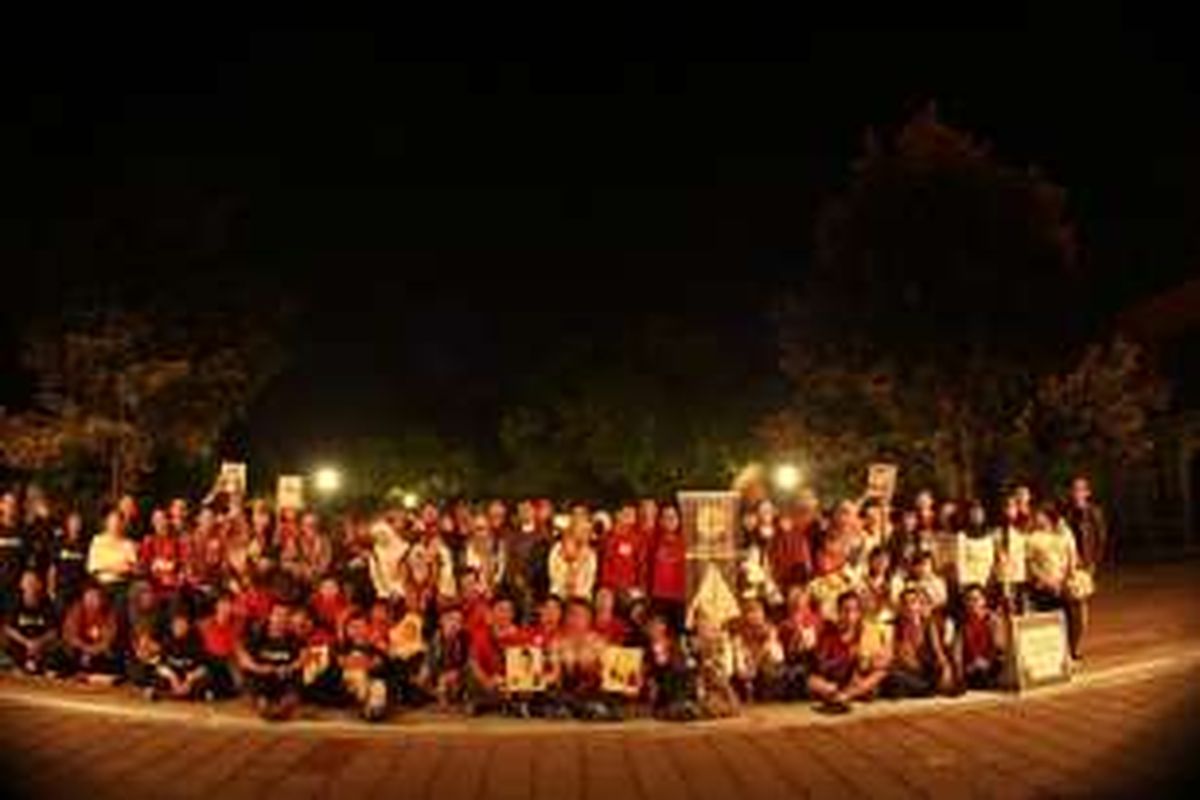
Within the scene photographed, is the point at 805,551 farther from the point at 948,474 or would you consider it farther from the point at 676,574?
the point at 948,474

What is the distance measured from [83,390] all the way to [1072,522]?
18.1m

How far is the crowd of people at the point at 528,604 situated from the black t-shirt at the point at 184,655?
21 millimetres

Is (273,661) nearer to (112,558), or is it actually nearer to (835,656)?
(112,558)

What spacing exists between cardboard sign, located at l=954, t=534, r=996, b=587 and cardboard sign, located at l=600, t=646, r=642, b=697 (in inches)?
159

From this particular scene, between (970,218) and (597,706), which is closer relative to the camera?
(597,706)

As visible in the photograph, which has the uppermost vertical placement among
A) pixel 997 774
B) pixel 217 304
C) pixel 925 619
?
pixel 217 304

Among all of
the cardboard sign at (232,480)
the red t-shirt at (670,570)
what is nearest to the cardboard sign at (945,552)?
the red t-shirt at (670,570)

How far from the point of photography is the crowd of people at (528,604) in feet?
51.6

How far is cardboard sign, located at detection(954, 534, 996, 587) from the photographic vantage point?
56.7 feet

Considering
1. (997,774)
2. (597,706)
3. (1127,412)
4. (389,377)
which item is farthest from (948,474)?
(389,377)

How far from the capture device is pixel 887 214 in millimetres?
29547

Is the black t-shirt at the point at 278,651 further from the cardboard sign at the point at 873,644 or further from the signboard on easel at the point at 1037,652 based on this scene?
the signboard on easel at the point at 1037,652

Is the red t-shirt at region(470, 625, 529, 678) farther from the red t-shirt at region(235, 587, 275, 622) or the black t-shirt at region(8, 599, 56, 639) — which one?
the black t-shirt at region(8, 599, 56, 639)

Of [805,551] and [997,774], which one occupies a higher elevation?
[805,551]
